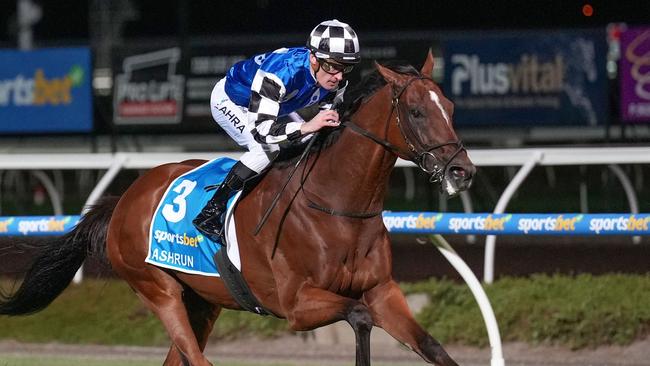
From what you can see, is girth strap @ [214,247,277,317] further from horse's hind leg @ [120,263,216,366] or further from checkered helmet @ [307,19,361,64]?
checkered helmet @ [307,19,361,64]

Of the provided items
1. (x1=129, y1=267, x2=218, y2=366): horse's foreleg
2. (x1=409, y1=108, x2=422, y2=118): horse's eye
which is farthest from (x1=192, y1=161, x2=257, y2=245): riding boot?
(x1=409, y1=108, x2=422, y2=118): horse's eye

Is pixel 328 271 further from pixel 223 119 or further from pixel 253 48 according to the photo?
pixel 253 48

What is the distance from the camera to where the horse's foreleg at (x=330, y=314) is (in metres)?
4.64

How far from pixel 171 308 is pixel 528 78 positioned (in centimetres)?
465

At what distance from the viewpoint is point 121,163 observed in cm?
766

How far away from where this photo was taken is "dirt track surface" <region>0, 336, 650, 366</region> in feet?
22.2

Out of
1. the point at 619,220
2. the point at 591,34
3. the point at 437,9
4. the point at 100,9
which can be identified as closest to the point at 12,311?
the point at 619,220

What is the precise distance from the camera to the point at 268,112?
5035 millimetres

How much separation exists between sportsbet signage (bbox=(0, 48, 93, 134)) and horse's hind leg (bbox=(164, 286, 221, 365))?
461cm

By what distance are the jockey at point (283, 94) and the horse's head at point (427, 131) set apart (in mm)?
241

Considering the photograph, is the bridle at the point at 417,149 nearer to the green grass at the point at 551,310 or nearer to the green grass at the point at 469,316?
the green grass at the point at 469,316

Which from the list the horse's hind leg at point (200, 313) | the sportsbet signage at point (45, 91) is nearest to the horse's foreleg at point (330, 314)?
the horse's hind leg at point (200, 313)

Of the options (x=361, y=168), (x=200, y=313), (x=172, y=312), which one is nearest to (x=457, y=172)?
(x=361, y=168)

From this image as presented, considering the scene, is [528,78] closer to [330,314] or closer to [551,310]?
[551,310]
